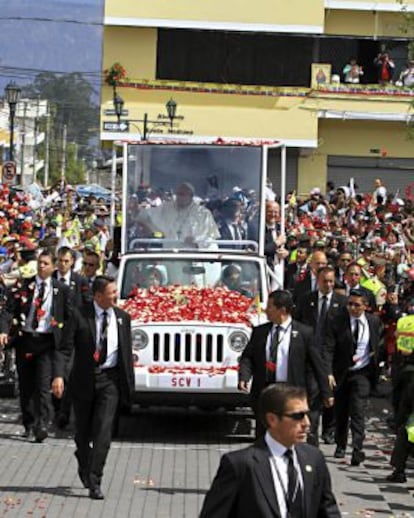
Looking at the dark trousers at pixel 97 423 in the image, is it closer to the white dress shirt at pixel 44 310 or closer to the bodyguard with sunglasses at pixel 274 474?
the white dress shirt at pixel 44 310

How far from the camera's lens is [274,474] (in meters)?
6.13

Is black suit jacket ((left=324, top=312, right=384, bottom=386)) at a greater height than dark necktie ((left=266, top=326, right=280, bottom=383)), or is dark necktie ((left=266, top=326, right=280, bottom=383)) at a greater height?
dark necktie ((left=266, top=326, right=280, bottom=383))

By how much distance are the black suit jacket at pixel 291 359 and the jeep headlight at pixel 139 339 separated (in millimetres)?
3377

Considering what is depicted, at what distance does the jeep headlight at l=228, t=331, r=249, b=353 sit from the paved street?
102 cm

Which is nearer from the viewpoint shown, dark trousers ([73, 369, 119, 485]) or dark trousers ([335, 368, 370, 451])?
dark trousers ([73, 369, 119, 485])

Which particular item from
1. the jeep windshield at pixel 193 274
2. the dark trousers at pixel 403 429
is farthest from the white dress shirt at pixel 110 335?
the jeep windshield at pixel 193 274

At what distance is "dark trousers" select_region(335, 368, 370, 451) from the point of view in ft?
46.2

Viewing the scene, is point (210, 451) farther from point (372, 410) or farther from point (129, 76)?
point (129, 76)

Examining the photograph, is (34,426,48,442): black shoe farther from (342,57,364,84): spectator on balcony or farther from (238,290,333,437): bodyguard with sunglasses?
(342,57,364,84): spectator on balcony

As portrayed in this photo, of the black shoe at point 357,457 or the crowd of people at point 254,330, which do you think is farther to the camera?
the black shoe at point 357,457

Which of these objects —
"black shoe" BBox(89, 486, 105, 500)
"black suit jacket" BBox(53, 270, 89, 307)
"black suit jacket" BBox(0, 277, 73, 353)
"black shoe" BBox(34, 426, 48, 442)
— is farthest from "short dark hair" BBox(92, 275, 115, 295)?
"black suit jacket" BBox(53, 270, 89, 307)

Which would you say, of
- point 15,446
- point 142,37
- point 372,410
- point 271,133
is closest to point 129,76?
point 142,37

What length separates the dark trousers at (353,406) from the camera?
46.2 feet

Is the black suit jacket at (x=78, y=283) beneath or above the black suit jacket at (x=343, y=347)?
above
